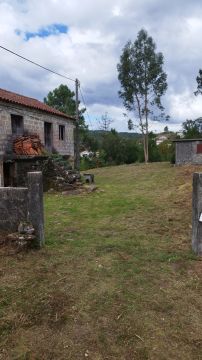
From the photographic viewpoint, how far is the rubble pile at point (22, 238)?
6145 mm

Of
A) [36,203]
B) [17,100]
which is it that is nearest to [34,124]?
[17,100]

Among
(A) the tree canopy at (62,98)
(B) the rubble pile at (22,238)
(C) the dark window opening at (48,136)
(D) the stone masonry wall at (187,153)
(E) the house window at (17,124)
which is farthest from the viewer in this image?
(A) the tree canopy at (62,98)

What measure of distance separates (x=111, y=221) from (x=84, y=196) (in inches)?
178

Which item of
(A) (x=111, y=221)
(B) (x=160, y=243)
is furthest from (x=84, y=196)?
(B) (x=160, y=243)

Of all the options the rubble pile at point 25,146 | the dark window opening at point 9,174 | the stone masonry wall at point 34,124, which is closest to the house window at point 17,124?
the stone masonry wall at point 34,124

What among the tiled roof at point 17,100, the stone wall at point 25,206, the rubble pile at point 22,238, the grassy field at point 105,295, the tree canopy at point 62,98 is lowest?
the grassy field at point 105,295

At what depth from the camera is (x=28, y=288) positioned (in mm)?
4773

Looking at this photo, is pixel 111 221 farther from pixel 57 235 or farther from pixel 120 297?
pixel 120 297

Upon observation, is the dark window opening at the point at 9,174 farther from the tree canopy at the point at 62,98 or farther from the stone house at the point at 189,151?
the tree canopy at the point at 62,98

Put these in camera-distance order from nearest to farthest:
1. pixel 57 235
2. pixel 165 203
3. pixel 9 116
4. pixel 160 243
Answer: pixel 160 243 → pixel 57 235 → pixel 165 203 → pixel 9 116

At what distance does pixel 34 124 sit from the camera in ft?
54.3

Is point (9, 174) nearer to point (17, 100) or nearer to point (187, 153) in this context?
point (17, 100)

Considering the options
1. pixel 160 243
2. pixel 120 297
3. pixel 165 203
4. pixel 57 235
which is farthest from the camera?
pixel 165 203

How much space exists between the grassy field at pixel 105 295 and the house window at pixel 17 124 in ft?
27.3
